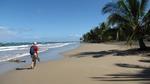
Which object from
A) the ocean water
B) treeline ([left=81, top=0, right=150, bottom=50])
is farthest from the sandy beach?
treeline ([left=81, top=0, right=150, bottom=50])

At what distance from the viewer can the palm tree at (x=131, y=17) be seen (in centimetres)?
2442

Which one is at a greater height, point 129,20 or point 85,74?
point 129,20

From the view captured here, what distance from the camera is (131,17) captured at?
82.0ft

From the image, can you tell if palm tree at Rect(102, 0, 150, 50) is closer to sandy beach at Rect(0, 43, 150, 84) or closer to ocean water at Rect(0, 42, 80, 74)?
ocean water at Rect(0, 42, 80, 74)

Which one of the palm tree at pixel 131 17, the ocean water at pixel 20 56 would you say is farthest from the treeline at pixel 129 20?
the ocean water at pixel 20 56

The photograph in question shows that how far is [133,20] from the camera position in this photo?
2481 centimetres

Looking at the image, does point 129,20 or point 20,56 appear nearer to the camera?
point 129,20

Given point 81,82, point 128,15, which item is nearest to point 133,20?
point 128,15

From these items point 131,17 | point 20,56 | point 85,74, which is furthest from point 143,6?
point 85,74

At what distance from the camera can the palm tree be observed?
2442 centimetres

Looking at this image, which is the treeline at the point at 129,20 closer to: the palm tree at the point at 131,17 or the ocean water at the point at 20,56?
the palm tree at the point at 131,17

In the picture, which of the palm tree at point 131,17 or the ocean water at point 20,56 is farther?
the palm tree at point 131,17

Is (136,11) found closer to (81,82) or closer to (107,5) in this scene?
(107,5)

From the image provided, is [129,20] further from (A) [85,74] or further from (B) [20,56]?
(A) [85,74]
